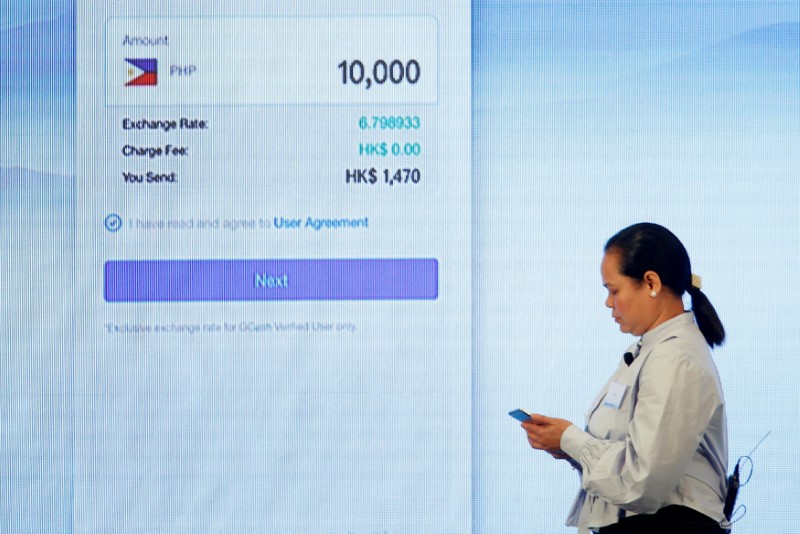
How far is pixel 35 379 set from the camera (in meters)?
2.55

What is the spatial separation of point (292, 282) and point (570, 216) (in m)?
0.83

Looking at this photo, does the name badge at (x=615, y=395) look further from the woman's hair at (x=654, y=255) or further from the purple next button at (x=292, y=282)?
the purple next button at (x=292, y=282)

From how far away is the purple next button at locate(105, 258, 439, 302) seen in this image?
254 centimetres

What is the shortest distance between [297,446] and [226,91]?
1051 millimetres

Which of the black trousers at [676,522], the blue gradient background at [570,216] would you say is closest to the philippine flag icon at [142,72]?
the blue gradient background at [570,216]

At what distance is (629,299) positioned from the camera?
5.73 feet

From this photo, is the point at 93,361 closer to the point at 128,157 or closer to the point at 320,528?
the point at 128,157

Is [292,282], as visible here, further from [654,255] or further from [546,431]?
[654,255]

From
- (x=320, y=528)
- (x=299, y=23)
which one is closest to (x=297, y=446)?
(x=320, y=528)

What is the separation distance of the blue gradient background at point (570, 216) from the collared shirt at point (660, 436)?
0.74 m

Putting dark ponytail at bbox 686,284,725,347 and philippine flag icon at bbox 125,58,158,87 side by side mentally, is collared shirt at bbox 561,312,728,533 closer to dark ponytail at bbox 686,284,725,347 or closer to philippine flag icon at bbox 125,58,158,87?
dark ponytail at bbox 686,284,725,347

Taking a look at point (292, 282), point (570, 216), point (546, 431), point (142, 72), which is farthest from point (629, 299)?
point (142, 72)

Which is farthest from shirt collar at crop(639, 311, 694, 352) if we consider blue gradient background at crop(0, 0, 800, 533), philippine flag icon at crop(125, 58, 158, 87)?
philippine flag icon at crop(125, 58, 158, 87)

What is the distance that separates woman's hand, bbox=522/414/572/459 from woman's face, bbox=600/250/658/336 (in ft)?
0.78
